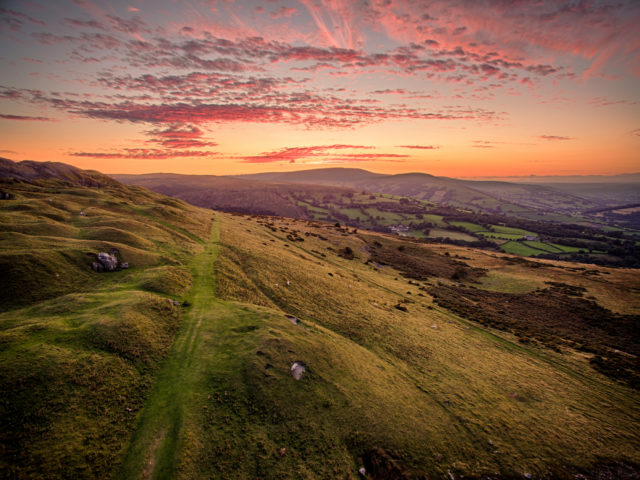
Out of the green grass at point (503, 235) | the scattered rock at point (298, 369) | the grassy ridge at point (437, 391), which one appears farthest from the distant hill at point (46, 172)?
the green grass at point (503, 235)

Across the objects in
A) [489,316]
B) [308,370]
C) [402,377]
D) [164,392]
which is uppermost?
[164,392]

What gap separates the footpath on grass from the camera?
11984mm

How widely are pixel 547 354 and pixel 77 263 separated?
58720mm

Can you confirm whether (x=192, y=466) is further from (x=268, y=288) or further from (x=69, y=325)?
(x=268, y=288)

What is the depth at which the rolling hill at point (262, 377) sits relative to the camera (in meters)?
12.9

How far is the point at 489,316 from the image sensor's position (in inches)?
1786

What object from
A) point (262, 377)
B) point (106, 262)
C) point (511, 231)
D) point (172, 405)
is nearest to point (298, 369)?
point (262, 377)

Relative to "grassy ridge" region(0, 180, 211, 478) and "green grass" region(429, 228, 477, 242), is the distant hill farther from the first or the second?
"green grass" region(429, 228, 477, 242)

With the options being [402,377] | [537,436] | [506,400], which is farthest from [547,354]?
[402,377]

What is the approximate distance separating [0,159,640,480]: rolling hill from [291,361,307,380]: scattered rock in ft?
0.48

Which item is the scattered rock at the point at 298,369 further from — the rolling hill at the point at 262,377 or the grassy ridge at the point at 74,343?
the grassy ridge at the point at 74,343

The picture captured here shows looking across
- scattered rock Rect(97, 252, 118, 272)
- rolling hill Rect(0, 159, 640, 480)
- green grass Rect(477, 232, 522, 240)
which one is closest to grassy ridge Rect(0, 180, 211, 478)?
rolling hill Rect(0, 159, 640, 480)

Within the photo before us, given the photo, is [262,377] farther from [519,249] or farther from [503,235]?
[503,235]

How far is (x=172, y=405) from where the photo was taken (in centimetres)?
1489
